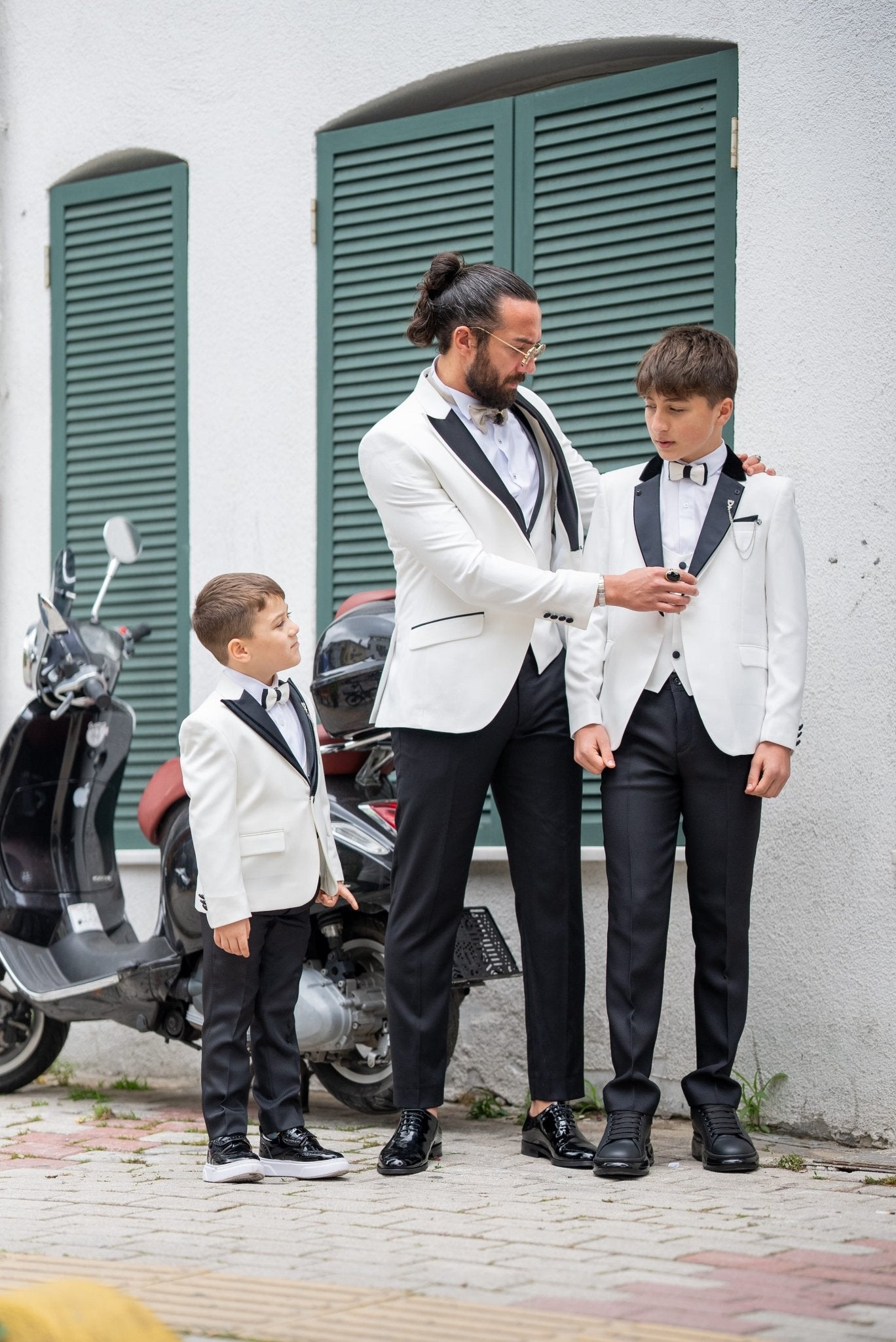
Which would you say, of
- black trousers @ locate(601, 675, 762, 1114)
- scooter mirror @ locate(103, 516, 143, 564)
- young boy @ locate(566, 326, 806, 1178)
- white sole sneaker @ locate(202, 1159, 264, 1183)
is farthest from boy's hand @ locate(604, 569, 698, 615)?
scooter mirror @ locate(103, 516, 143, 564)

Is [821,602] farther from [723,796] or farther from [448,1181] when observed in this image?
[448,1181]

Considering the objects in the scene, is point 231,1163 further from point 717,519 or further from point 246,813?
point 717,519

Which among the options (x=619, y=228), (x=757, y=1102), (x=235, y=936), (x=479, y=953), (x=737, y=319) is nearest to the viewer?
(x=235, y=936)

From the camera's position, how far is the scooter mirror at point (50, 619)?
5605 millimetres

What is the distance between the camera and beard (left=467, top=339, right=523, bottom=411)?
4324mm

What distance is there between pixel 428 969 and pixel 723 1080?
77 cm

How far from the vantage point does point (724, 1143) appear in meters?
4.19

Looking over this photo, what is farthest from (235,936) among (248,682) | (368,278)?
(368,278)

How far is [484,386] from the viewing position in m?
4.35

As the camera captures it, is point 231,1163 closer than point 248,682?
Yes

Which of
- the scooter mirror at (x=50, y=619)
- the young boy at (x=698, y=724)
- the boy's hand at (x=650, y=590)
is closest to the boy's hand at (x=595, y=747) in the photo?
the young boy at (x=698, y=724)

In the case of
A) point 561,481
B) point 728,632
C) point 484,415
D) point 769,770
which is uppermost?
point 484,415

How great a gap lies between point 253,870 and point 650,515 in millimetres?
1308

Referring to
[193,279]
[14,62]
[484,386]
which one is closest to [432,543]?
[484,386]
